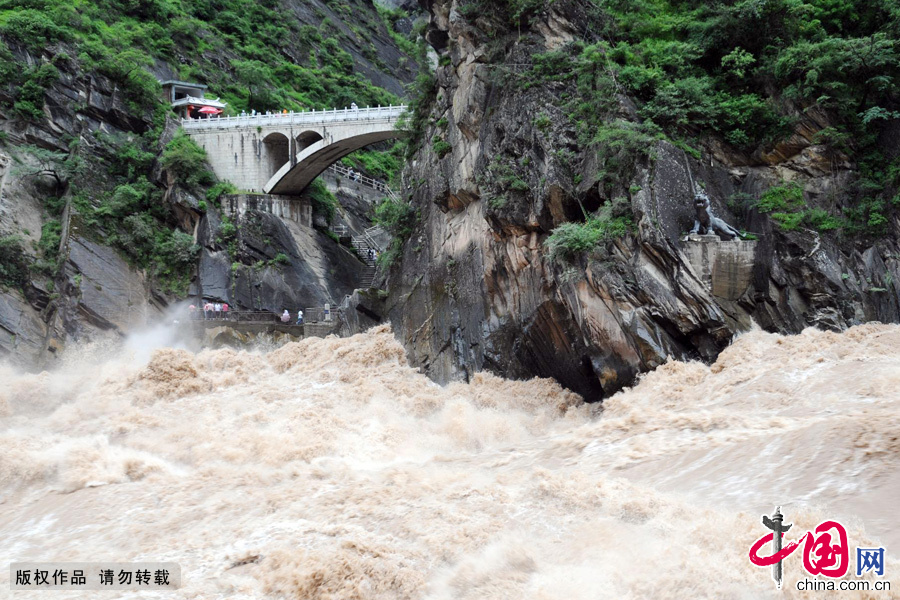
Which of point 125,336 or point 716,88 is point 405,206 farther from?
point 125,336

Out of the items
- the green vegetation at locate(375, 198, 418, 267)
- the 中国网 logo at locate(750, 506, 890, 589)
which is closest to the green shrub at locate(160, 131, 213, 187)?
the green vegetation at locate(375, 198, 418, 267)

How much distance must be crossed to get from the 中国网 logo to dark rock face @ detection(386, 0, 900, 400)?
888cm

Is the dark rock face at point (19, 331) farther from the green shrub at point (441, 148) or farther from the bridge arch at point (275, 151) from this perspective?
the green shrub at point (441, 148)

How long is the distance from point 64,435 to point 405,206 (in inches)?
553

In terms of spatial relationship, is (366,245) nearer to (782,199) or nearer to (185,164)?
(185,164)

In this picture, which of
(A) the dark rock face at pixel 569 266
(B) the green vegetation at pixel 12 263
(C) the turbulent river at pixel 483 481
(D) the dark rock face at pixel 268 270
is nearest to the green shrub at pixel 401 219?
(A) the dark rock face at pixel 569 266

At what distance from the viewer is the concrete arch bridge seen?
33625 millimetres

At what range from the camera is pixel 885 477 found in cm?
792

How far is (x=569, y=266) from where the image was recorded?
57.0 feet

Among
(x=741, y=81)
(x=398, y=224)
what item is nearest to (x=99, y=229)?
(x=398, y=224)

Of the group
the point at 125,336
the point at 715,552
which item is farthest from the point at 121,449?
the point at 125,336

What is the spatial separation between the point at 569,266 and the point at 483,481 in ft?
24.3

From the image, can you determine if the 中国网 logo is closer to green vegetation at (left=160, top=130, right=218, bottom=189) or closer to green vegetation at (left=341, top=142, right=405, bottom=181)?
green vegetation at (left=160, top=130, right=218, bottom=189)

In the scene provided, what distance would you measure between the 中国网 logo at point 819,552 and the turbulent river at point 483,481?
0.39ft
